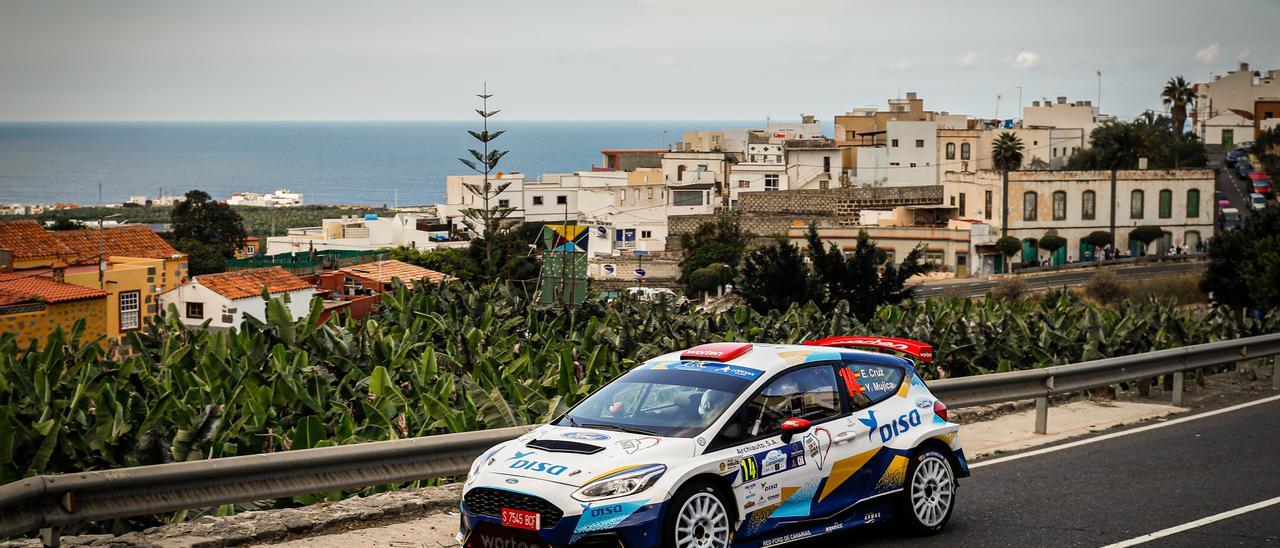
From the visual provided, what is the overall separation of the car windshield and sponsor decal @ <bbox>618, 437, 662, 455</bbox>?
0.50ft

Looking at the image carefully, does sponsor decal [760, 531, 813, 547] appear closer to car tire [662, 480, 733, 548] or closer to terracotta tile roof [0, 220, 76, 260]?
car tire [662, 480, 733, 548]

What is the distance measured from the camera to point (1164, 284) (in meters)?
68.4

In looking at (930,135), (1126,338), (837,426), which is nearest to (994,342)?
(1126,338)

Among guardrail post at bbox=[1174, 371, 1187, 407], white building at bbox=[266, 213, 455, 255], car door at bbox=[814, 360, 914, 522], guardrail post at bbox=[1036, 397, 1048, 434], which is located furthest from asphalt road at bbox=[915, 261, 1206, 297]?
car door at bbox=[814, 360, 914, 522]

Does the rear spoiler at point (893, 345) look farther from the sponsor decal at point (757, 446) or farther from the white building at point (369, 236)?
the white building at point (369, 236)

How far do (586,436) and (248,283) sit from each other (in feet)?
112

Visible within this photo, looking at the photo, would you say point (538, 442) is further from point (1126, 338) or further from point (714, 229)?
point (714, 229)

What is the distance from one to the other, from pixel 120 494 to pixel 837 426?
4728mm

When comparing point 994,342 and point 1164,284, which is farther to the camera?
point 1164,284

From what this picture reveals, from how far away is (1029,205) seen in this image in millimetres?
88188

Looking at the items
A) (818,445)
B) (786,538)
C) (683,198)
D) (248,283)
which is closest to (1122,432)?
(818,445)

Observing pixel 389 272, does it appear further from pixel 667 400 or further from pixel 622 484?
pixel 622 484

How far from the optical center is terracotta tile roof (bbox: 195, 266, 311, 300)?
38844 mm

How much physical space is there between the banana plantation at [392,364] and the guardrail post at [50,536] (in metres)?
1.59
